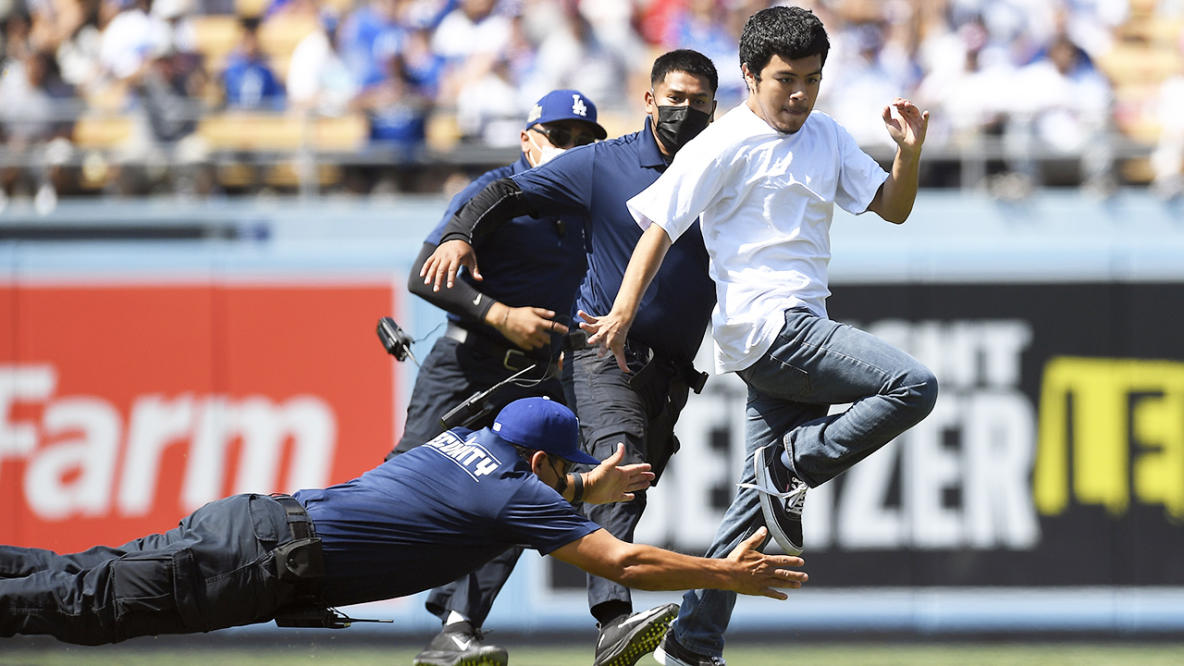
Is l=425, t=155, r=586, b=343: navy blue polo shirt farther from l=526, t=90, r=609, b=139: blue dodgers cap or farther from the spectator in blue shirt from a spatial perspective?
the spectator in blue shirt

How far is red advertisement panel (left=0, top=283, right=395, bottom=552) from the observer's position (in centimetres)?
1048

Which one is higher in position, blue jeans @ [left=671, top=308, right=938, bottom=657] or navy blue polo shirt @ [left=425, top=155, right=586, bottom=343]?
navy blue polo shirt @ [left=425, top=155, right=586, bottom=343]

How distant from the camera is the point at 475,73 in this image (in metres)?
12.0

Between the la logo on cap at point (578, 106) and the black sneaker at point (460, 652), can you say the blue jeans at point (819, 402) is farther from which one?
the la logo on cap at point (578, 106)

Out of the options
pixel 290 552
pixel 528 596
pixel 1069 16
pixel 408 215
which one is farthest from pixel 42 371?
pixel 1069 16

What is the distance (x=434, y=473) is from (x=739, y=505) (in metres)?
1.19

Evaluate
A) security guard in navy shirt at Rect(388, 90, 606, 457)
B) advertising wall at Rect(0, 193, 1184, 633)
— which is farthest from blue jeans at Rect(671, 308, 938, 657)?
advertising wall at Rect(0, 193, 1184, 633)

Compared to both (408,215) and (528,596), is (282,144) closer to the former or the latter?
(408,215)

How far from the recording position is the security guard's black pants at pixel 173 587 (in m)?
5.45

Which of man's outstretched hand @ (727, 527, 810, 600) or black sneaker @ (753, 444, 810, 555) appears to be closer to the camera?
man's outstretched hand @ (727, 527, 810, 600)

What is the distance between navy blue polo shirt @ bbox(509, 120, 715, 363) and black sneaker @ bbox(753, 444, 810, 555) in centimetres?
76

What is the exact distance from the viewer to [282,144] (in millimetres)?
11656

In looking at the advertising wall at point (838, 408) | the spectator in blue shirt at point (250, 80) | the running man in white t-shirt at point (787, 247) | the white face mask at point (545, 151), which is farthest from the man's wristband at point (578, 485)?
the spectator in blue shirt at point (250, 80)

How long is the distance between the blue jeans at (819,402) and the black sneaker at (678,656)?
3 centimetres
